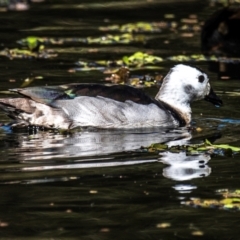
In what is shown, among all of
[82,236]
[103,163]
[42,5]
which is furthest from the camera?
[42,5]

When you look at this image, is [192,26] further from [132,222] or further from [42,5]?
[132,222]

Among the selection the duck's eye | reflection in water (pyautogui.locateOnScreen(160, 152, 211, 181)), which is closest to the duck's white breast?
the duck's eye

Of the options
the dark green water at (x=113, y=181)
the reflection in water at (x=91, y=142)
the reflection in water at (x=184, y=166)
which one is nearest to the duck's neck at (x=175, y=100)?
the dark green water at (x=113, y=181)

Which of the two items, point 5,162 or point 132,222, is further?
point 5,162

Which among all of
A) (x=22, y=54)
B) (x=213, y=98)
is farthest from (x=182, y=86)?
(x=22, y=54)

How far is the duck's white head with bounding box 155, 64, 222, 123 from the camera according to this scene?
1445cm

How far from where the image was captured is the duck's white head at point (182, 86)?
47.4 ft

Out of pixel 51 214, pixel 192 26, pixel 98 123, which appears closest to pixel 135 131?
pixel 98 123

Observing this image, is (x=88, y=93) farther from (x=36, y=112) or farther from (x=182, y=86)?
(x=182, y=86)

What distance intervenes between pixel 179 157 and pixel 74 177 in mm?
1534

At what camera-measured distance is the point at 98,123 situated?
13.6 metres

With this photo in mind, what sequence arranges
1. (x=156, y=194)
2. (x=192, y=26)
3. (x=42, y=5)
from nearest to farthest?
1. (x=156, y=194)
2. (x=192, y=26)
3. (x=42, y=5)

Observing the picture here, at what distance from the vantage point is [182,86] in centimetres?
1450

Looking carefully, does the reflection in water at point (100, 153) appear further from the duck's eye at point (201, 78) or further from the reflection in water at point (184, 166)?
the duck's eye at point (201, 78)
